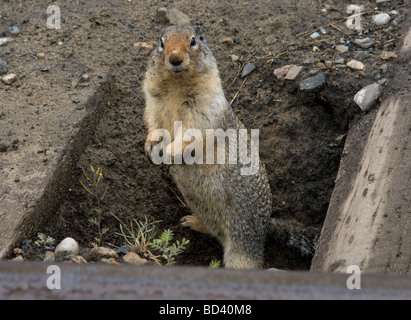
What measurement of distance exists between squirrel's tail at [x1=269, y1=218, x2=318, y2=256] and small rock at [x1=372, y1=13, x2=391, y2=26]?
2.20 metres

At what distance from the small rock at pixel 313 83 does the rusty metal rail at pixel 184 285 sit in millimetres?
3386

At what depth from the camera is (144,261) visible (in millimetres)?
3762

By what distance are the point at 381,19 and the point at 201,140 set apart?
2525 millimetres

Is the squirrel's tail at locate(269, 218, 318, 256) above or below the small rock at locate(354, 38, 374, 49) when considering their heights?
below

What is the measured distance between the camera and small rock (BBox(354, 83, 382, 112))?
4.57m

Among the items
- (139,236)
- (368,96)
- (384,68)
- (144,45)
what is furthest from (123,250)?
(384,68)

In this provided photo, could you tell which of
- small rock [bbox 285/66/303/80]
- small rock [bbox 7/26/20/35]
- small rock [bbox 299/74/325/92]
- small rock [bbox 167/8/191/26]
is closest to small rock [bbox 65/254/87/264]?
small rock [bbox 299/74/325/92]

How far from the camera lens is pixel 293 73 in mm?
5383

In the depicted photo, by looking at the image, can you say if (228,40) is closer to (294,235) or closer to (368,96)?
(368,96)

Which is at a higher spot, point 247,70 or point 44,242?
point 247,70

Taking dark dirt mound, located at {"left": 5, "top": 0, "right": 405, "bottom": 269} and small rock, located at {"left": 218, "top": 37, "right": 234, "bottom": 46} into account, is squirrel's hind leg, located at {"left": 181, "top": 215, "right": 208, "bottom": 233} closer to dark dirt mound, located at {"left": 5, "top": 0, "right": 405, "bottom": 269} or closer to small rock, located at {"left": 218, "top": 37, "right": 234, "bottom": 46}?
Result: dark dirt mound, located at {"left": 5, "top": 0, "right": 405, "bottom": 269}

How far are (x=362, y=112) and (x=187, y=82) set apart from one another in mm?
1452

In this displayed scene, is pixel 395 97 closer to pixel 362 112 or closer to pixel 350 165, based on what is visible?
pixel 362 112

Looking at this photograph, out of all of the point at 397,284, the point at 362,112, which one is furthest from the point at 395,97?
the point at 397,284
